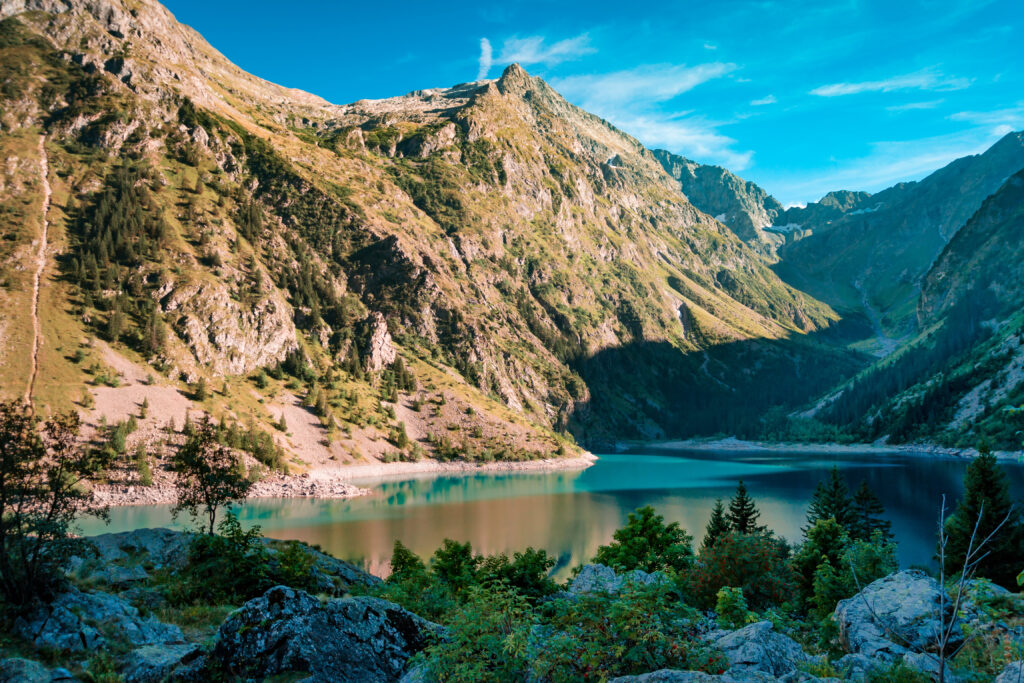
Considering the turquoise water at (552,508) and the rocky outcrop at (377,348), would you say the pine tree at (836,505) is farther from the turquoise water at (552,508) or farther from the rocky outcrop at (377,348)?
the rocky outcrop at (377,348)

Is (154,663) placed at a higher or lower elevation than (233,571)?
higher

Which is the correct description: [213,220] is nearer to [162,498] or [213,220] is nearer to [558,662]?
[162,498]

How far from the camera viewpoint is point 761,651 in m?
10.6

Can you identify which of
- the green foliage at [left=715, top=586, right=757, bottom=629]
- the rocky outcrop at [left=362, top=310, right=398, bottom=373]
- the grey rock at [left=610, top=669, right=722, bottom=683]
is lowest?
the green foliage at [left=715, top=586, right=757, bottom=629]

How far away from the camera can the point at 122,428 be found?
9362cm

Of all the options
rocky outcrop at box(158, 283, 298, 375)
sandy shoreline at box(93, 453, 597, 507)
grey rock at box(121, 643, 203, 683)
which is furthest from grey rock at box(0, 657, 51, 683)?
rocky outcrop at box(158, 283, 298, 375)

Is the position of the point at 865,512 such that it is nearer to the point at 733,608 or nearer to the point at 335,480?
the point at 733,608

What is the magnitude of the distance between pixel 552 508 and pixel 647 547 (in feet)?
167

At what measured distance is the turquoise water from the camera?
2699 inches

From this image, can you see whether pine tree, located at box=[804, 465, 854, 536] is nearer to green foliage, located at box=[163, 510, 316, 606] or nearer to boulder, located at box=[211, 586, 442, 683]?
green foliage, located at box=[163, 510, 316, 606]

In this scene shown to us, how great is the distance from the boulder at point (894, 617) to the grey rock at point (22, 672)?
1815cm

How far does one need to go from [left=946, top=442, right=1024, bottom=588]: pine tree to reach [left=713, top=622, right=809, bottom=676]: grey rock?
29.0 meters

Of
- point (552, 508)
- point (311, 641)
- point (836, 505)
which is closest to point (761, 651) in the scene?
point (311, 641)

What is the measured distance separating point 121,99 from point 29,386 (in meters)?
143
